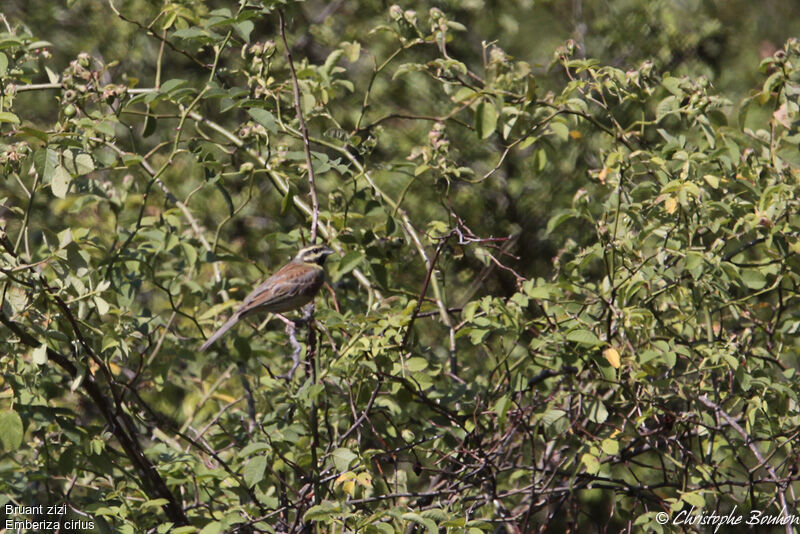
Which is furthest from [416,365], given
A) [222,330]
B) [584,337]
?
[222,330]

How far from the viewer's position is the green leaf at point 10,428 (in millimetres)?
3928

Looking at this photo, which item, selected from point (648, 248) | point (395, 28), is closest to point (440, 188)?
point (395, 28)

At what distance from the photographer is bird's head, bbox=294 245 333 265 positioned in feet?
16.3

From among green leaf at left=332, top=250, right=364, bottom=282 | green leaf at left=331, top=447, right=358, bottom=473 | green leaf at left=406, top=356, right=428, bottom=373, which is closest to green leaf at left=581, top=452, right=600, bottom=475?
green leaf at left=406, top=356, right=428, bottom=373

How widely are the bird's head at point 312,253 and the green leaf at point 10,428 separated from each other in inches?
63.6

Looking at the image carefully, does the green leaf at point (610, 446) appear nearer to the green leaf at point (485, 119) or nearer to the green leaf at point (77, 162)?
the green leaf at point (485, 119)

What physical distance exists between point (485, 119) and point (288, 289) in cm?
226

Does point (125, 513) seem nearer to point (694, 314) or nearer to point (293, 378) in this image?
point (293, 378)

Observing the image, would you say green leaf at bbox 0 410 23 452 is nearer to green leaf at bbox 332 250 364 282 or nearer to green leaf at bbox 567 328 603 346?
green leaf at bbox 332 250 364 282

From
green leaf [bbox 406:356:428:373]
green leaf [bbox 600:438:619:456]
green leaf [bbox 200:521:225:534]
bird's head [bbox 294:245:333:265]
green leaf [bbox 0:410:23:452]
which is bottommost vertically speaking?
green leaf [bbox 200:521:225:534]

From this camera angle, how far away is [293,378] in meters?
4.89

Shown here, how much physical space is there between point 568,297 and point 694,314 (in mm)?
642

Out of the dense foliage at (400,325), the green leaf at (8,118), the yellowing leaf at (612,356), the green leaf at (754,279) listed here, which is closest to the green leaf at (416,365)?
the dense foliage at (400,325)

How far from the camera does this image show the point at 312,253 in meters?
5.06
